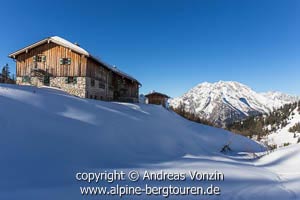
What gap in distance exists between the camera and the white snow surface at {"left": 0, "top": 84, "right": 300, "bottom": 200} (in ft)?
21.5

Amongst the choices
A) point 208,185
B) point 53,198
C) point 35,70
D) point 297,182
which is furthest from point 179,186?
point 35,70

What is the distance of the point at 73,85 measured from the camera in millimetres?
27781

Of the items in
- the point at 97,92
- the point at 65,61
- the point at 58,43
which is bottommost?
the point at 97,92

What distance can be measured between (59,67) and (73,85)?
9.79 ft

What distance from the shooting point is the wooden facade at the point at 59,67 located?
2773 cm

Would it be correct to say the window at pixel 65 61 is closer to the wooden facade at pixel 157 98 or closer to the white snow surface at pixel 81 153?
the white snow surface at pixel 81 153

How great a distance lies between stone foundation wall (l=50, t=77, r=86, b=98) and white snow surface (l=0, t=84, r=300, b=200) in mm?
12433

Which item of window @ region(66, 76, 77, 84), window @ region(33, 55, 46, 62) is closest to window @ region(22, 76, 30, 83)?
window @ region(33, 55, 46, 62)

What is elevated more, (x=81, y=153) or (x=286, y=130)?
(x=81, y=153)

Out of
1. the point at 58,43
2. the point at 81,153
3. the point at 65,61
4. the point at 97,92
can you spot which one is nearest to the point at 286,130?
the point at 97,92

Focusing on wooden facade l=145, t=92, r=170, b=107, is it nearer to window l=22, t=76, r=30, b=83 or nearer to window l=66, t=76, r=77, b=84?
window l=66, t=76, r=77, b=84

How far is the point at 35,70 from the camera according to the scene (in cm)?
2828

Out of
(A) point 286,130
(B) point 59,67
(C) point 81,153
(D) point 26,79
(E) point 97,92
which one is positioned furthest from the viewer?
(A) point 286,130

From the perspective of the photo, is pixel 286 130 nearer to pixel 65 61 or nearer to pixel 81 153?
pixel 65 61
